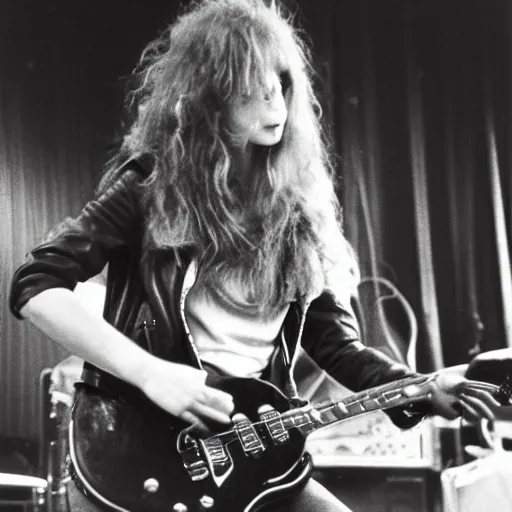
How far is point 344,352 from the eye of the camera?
67.6 inches

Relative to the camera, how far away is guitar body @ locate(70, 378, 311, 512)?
4.85 feet

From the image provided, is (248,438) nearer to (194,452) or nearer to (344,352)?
(194,452)

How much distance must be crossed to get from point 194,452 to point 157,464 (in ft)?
0.25

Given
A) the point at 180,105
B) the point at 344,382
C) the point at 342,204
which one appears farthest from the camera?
the point at 342,204

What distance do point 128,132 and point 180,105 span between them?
0.69 ft

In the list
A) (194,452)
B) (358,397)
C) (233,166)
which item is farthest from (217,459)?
(233,166)

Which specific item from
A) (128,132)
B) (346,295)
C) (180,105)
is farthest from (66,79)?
(346,295)

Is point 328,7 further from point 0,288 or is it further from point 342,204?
point 0,288

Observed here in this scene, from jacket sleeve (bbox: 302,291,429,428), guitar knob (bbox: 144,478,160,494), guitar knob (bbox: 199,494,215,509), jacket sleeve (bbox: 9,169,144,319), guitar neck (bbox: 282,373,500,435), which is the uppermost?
jacket sleeve (bbox: 9,169,144,319)

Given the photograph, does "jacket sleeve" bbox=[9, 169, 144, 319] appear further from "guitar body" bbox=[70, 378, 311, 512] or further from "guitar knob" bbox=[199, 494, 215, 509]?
"guitar knob" bbox=[199, 494, 215, 509]

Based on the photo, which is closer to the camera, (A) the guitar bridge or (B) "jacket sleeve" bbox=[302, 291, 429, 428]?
(A) the guitar bridge

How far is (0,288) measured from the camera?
191 cm

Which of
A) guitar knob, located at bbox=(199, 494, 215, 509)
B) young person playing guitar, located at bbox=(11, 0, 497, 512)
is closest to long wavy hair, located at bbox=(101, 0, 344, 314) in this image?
young person playing guitar, located at bbox=(11, 0, 497, 512)

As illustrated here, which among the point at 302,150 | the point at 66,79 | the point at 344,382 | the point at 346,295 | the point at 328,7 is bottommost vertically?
the point at 344,382
